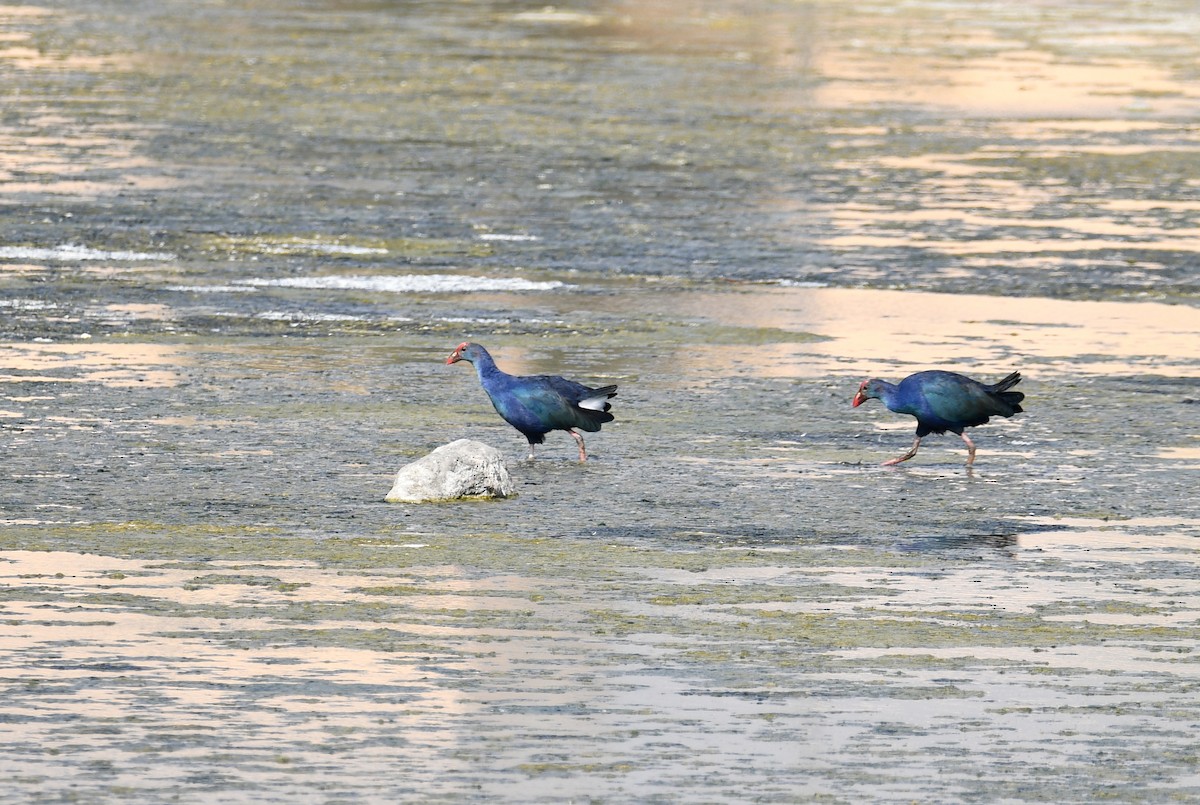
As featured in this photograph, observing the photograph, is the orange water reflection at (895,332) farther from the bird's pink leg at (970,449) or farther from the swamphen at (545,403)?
the bird's pink leg at (970,449)

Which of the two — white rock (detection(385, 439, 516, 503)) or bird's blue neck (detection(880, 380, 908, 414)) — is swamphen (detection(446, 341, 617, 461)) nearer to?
white rock (detection(385, 439, 516, 503))

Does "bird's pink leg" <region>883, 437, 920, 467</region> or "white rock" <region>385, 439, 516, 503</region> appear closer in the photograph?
"white rock" <region>385, 439, 516, 503</region>

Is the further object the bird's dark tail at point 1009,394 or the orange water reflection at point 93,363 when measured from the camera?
the orange water reflection at point 93,363

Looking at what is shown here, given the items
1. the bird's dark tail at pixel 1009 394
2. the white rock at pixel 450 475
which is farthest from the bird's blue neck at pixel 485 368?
the bird's dark tail at pixel 1009 394

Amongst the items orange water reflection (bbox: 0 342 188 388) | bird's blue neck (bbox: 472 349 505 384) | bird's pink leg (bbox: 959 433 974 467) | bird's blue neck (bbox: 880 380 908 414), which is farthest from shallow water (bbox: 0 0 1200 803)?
bird's blue neck (bbox: 472 349 505 384)

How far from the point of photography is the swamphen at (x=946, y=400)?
11992 mm

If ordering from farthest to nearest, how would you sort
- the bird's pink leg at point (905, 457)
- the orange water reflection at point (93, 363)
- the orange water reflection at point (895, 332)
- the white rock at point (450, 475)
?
the orange water reflection at point (895, 332)
the orange water reflection at point (93, 363)
the bird's pink leg at point (905, 457)
the white rock at point (450, 475)

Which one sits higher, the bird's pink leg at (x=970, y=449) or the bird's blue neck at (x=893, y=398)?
the bird's blue neck at (x=893, y=398)

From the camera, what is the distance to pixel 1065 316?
16391 mm

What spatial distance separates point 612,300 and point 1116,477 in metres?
5.74

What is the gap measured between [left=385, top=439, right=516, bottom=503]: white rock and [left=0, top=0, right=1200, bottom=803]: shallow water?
0.11 m

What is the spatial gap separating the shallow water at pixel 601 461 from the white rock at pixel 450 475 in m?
0.11

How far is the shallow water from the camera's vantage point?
773cm

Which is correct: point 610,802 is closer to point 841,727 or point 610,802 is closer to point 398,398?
point 841,727
